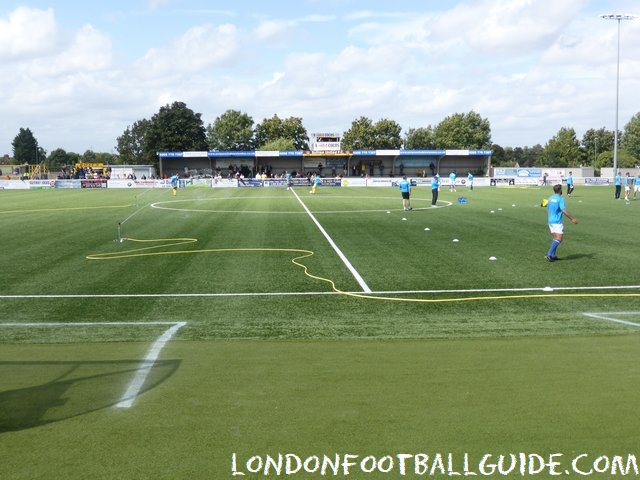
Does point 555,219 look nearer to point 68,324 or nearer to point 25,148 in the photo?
point 68,324

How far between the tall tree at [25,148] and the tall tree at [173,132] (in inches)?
2862

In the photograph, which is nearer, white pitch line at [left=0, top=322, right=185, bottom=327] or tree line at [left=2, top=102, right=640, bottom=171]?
white pitch line at [left=0, top=322, right=185, bottom=327]

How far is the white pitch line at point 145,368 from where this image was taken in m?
6.23

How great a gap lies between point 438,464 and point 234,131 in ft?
410

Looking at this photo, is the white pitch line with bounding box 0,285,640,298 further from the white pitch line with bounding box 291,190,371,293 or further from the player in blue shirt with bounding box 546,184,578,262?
the player in blue shirt with bounding box 546,184,578,262

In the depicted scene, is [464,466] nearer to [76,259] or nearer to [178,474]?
[178,474]

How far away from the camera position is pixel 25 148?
7052 inches

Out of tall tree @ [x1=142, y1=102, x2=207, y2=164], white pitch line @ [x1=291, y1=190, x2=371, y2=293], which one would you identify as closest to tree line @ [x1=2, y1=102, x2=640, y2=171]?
tall tree @ [x1=142, y1=102, x2=207, y2=164]

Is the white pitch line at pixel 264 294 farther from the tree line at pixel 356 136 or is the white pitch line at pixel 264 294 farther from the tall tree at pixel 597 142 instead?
the tall tree at pixel 597 142

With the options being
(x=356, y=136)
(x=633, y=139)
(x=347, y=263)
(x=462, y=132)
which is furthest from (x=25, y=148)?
(x=347, y=263)

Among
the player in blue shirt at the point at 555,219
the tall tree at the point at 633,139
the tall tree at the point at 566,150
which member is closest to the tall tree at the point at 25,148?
the tall tree at the point at 566,150

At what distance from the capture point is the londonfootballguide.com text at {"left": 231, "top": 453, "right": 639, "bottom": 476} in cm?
470

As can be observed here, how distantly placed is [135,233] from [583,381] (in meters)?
19.9

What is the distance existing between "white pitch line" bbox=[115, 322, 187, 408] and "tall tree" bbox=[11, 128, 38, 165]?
18806 centimetres
